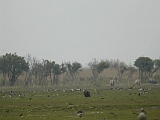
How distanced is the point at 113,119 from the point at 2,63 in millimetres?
84571

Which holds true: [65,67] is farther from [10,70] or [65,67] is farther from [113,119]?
[113,119]

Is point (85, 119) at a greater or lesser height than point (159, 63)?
lesser

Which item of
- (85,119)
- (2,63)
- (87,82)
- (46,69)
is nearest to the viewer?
(85,119)

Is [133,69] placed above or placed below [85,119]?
above

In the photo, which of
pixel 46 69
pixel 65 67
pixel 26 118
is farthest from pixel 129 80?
pixel 26 118

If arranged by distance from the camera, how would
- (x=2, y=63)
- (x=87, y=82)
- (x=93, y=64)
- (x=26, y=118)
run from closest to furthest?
(x=26, y=118) < (x=2, y=63) < (x=87, y=82) < (x=93, y=64)

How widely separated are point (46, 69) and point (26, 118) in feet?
299

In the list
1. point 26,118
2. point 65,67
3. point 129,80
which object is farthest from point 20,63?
point 26,118

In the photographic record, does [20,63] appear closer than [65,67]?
Yes

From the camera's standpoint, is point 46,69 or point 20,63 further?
point 46,69

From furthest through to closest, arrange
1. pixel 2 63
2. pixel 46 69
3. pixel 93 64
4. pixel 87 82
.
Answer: pixel 93 64 → pixel 87 82 → pixel 46 69 → pixel 2 63

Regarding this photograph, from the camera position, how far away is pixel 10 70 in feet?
351

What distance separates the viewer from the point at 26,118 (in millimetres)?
26984

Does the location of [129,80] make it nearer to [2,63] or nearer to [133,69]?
[133,69]
